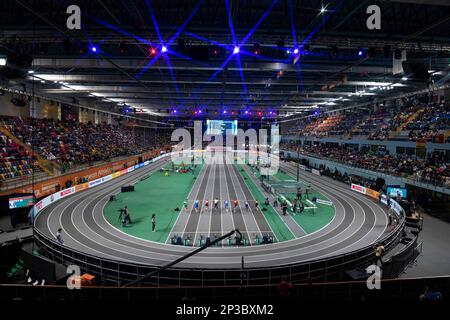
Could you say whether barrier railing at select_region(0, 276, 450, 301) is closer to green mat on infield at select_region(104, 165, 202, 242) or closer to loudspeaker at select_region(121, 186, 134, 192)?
green mat on infield at select_region(104, 165, 202, 242)

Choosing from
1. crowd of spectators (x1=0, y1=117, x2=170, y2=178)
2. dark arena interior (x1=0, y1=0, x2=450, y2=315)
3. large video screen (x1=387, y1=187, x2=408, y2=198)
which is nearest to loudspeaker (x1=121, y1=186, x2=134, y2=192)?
dark arena interior (x1=0, y1=0, x2=450, y2=315)

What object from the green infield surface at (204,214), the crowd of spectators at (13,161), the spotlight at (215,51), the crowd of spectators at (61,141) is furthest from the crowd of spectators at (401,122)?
the crowd of spectators at (13,161)

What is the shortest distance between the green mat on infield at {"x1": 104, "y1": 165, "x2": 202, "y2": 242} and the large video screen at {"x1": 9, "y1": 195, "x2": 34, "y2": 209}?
4.83 metres

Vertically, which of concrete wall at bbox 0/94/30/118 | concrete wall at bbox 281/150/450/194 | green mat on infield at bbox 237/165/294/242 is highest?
concrete wall at bbox 0/94/30/118

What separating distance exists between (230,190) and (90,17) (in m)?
20.3

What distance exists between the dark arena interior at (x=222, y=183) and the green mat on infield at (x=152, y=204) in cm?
21

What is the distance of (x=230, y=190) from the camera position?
98.1 ft

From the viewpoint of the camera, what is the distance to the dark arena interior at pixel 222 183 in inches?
412

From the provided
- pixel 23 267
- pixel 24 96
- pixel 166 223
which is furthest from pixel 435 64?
pixel 24 96

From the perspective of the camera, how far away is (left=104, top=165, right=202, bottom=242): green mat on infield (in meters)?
17.6

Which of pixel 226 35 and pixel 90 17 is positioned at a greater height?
pixel 90 17

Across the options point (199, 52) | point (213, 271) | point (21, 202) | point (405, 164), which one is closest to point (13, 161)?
point (21, 202)
